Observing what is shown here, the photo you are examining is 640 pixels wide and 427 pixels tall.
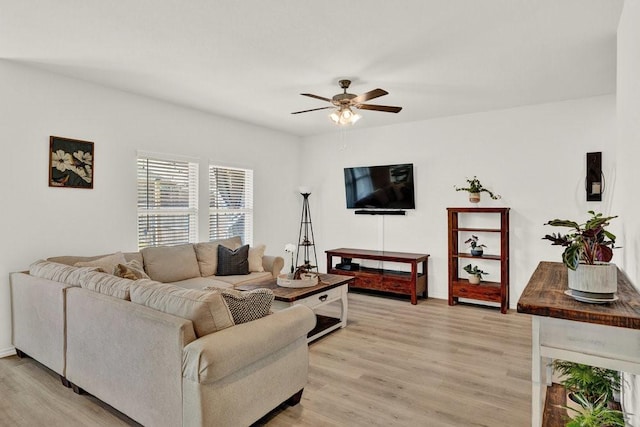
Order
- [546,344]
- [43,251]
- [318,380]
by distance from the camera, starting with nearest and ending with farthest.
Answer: [546,344]
[318,380]
[43,251]

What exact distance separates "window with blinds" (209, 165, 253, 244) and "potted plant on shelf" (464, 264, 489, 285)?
3307 millimetres

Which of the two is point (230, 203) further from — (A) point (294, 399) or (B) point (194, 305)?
(B) point (194, 305)

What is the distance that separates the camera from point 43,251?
3607 millimetres

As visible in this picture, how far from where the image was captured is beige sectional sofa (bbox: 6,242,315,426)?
6.26 ft

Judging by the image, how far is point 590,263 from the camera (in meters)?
1.72

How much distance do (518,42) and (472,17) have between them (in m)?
0.65

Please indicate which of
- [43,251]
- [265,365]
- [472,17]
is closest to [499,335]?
[265,365]

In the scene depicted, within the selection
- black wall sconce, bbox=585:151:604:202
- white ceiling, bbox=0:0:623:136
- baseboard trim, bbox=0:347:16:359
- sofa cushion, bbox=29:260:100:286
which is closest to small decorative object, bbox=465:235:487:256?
black wall sconce, bbox=585:151:604:202

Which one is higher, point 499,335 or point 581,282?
point 581,282

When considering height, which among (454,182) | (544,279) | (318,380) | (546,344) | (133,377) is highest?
(454,182)

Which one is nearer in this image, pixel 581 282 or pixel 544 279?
pixel 581 282

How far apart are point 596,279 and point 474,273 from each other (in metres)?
3.55

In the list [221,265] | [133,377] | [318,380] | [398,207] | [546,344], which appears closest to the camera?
[546,344]

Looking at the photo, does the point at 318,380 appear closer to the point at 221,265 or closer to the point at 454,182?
the point at 221,265
